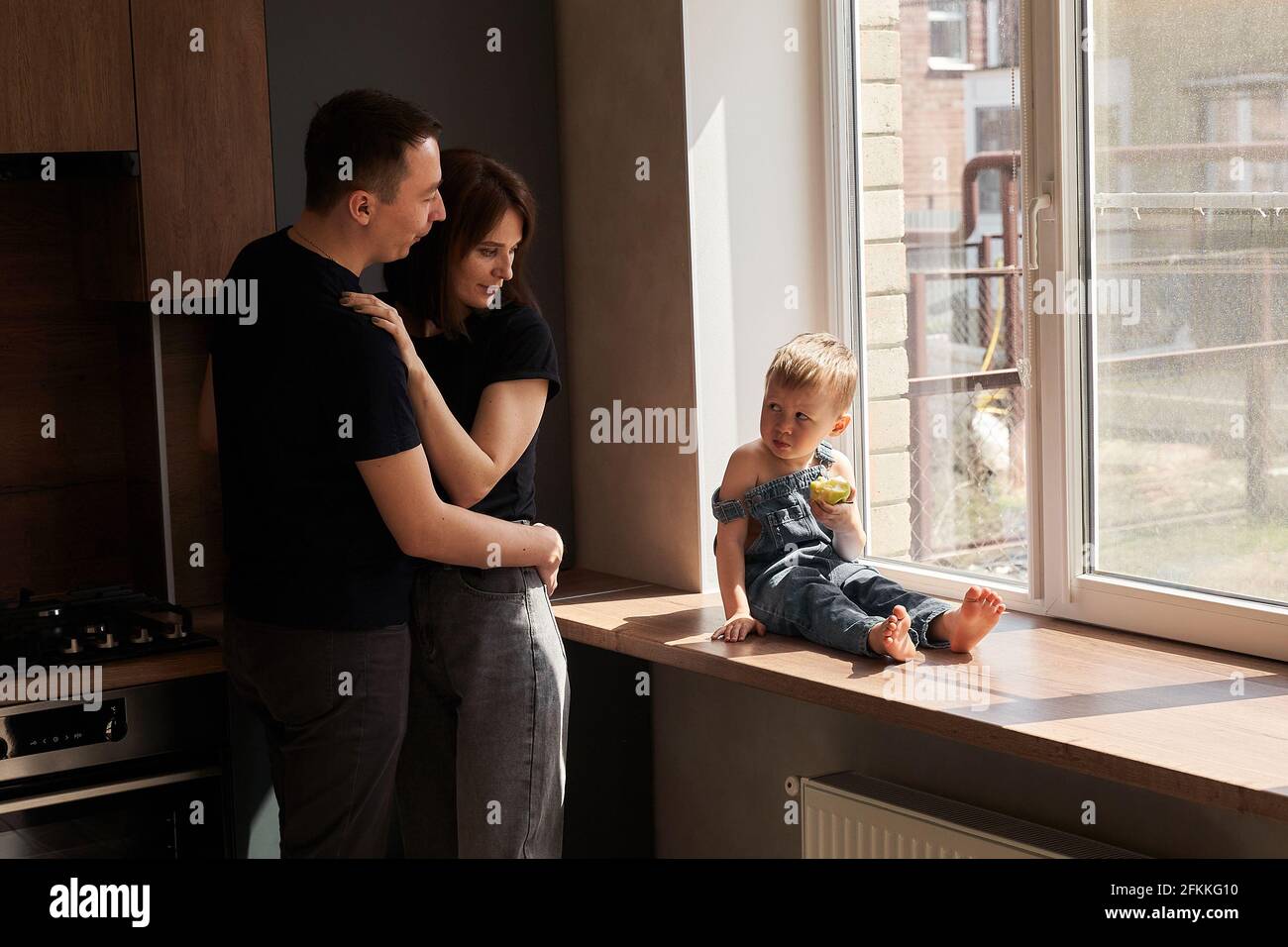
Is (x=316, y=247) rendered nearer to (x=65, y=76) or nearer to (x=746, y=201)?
(x=65, y=76)

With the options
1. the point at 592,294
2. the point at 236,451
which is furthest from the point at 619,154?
the point at 236,451

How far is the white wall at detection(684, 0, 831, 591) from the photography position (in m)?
2.59

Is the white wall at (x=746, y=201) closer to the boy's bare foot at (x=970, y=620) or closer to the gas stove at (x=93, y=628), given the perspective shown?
the boy's bare foot at (x=970, y=620)

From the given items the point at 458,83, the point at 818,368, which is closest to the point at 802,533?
the point at 818,368

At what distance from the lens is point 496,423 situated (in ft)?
6.32

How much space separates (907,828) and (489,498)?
836 mm

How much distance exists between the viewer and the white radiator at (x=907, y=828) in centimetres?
203

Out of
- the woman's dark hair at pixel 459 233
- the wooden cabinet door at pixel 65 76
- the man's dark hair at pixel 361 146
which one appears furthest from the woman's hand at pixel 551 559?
the wooden cabinet door at pixel 65 76

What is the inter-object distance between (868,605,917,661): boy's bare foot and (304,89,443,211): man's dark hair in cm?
94

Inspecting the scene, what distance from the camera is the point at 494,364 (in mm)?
1958

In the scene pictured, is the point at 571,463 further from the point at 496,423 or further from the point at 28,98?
the point at 28,98

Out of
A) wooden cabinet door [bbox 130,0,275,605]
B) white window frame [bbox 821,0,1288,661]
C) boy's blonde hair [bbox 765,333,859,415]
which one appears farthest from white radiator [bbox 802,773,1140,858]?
wooden cabinet door [bbox 130,0,275,605]

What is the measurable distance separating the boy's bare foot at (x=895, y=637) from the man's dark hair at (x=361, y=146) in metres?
0.94

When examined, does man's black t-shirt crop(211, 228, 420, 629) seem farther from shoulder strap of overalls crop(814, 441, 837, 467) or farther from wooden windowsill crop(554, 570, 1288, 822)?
shoulder strap of overalls crop(814, 441, 837, 467)
